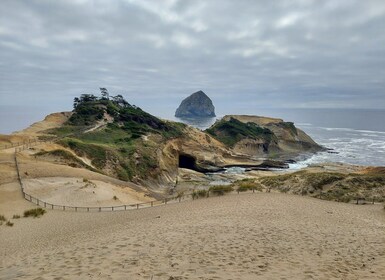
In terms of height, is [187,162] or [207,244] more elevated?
[187,162]

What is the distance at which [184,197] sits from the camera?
30.0m

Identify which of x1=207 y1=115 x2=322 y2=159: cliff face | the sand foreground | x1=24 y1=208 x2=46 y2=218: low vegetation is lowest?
x1=24 y1=208 x2=46 y2=218: low vegetation

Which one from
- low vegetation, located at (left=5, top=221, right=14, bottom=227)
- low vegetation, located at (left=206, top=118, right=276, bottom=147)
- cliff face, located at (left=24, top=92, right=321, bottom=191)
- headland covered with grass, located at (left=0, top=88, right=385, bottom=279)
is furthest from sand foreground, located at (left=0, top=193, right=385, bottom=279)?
low vegetation, located at (left=206, top=118, right=276, bottom=147)

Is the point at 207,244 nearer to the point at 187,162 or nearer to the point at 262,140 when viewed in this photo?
the point at 187,162

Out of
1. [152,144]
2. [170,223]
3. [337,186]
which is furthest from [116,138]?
[170,223]

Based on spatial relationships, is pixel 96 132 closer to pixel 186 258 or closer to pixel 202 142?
pixel 202 142

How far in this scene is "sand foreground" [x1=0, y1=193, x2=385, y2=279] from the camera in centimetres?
1017

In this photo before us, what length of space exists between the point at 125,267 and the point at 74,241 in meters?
6.60

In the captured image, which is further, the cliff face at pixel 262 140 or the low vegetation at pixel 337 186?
the cliff face at pixel 262 140

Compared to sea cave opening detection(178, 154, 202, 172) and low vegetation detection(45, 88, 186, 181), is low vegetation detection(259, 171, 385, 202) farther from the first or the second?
sea cave opening detection(178, 154, 202, 172)

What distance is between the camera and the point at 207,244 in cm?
1317

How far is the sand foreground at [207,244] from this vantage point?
10.2m

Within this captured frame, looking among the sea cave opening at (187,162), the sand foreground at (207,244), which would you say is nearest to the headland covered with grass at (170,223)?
the sand foreground at (207,244)

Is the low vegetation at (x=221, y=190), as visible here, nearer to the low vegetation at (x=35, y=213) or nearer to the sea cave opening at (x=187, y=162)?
the low vegetation at (x=35, y=213)
